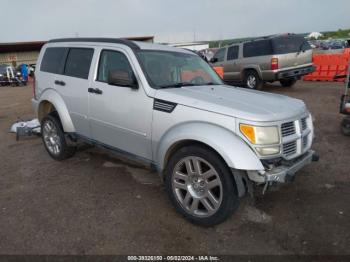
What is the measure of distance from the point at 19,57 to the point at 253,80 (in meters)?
39.6

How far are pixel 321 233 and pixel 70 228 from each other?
2.64 meters

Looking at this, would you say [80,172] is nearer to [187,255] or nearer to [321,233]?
[187,255]

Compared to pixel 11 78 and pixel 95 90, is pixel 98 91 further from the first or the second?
pixel 11 78

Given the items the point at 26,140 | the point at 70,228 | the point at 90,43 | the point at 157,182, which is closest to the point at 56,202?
the point at 70,228

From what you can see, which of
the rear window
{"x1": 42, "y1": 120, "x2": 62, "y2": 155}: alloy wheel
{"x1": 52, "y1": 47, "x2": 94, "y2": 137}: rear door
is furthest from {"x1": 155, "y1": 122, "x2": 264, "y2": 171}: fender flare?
the rear window

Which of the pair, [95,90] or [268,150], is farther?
[95,90]

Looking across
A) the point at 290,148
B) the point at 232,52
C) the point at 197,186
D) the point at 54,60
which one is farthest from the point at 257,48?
the point at 197,186

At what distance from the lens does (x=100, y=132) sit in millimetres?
4586

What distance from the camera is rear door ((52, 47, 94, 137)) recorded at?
477cm

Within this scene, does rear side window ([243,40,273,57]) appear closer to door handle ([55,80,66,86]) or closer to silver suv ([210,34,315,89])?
silver suv ([210,34,315,89])

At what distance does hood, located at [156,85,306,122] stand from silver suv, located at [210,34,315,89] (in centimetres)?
801

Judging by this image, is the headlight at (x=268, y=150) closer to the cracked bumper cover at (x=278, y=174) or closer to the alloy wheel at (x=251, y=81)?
the cracked bumper cover at (x=278, y=174)

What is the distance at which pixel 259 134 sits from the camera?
3.17 meters

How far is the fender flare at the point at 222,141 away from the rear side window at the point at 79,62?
6.50ft
